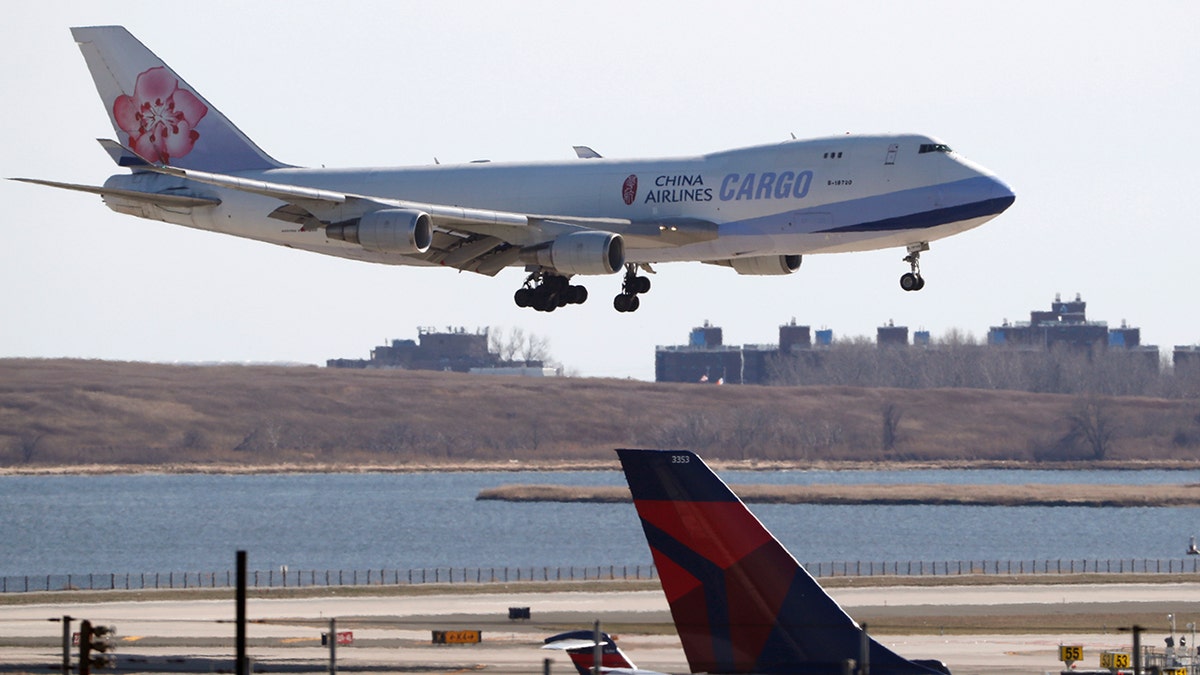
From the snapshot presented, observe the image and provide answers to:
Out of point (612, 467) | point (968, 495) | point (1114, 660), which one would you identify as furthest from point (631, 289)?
point (612, 467)

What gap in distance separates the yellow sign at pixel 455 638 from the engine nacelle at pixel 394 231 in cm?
1052

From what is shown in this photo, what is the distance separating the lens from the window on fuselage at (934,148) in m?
52.8

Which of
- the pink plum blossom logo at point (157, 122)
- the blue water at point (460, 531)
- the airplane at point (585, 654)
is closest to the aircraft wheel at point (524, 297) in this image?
the pink plum blossom logo at point (157, 122)

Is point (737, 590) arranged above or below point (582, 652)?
above

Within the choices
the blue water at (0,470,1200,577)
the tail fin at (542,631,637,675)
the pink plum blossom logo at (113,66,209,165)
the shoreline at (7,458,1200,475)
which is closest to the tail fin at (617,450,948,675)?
the tail fin at (542,631,637,675)

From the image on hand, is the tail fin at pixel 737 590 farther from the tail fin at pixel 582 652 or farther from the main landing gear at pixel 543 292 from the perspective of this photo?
the main landing gear at pixel 543 292

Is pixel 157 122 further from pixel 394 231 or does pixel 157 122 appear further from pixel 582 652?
pixel 582 652

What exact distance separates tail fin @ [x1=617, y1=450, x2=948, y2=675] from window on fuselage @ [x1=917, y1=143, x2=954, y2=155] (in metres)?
28.7

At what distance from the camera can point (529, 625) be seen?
58375 mm

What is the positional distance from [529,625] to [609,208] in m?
13.0

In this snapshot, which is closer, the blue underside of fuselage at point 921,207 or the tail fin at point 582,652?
the tail fin at point 582,652

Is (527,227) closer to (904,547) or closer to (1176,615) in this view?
(1176,615)

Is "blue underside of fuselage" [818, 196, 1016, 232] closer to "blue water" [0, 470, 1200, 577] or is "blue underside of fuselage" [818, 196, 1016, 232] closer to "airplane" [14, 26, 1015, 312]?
"airplane" [14, 26, 1015, 312]

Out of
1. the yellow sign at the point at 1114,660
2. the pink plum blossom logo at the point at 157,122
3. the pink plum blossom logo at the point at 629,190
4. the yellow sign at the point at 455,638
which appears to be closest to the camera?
the yellow sign at the point at 1114,660
